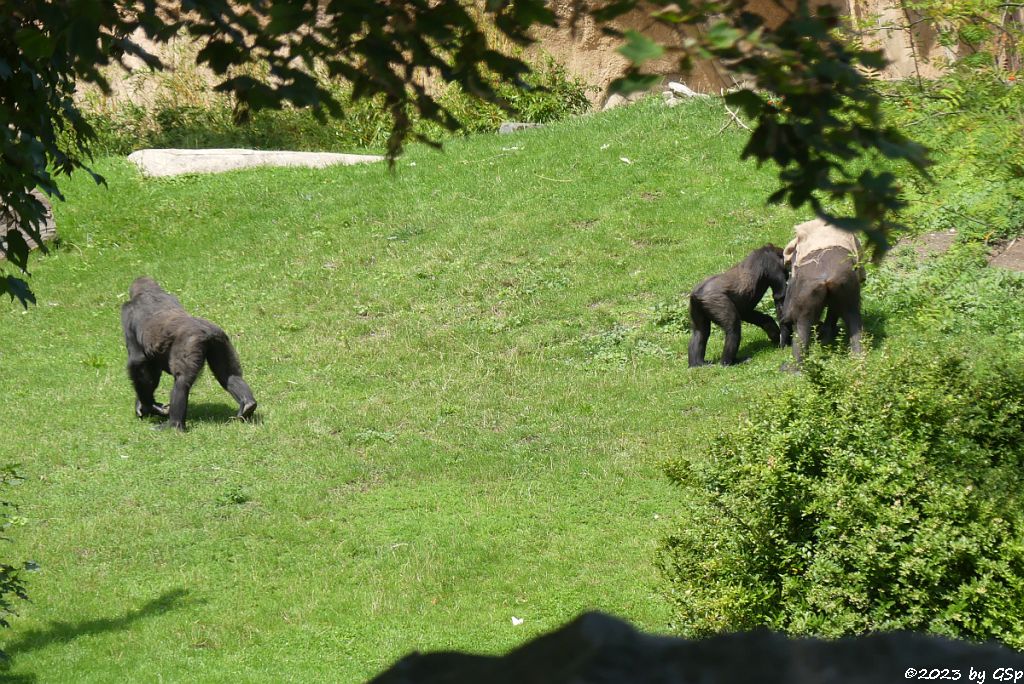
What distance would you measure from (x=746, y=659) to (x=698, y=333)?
11.9 metres

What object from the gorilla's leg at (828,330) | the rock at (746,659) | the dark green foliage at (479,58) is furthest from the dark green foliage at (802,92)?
the gorilla's leg at (828,330)

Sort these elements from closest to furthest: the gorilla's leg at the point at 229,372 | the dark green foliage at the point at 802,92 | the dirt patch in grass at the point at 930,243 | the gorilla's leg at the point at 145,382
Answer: the dark green foliage at the point at 802,92 < the gorilla's leg at the point at 229,372 < the gorilla's leg at the point at 145,382 < the dirt patch in grass at the point at 930,243

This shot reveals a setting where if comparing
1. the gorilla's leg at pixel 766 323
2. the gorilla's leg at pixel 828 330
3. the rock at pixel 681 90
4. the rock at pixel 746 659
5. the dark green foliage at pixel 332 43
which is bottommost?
the gorilla's leg at pixel 766 323

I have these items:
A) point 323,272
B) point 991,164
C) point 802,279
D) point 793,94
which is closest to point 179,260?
point 323,272

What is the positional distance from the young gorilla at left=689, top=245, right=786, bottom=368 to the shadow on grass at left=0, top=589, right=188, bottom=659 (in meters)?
6.77

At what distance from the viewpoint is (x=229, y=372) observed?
1284 centimetres

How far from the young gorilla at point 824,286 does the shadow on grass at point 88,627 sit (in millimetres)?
6916

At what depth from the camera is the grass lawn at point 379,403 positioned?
27.9ft

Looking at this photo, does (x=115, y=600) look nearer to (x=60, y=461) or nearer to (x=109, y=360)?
(x=60, y=461)

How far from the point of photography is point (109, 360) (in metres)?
15.6

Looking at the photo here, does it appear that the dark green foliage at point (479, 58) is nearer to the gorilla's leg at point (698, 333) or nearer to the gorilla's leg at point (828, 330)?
the gorilla's leg at point (698, 333)

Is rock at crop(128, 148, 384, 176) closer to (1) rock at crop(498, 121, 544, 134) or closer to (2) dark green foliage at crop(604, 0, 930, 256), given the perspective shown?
(1) rock at crop(498, 121, 544, 134)

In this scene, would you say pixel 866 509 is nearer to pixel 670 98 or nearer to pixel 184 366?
pixel 184 366

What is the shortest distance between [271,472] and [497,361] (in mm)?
3815
